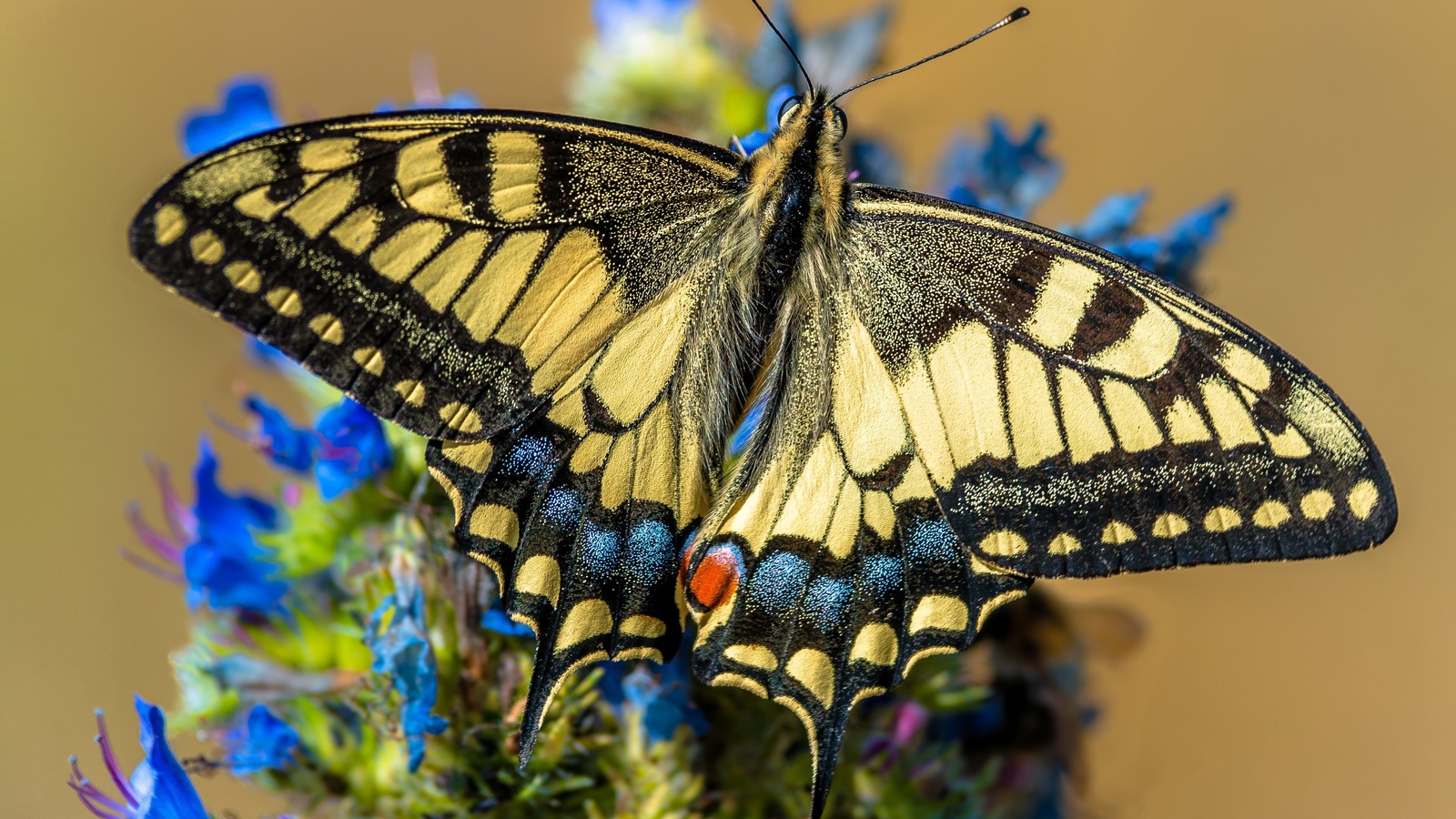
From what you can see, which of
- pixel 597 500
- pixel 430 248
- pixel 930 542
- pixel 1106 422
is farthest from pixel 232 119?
pixel 1106 422

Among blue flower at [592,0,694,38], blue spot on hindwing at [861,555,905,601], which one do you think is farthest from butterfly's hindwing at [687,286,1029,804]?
blue flower at [592,0,694,38]

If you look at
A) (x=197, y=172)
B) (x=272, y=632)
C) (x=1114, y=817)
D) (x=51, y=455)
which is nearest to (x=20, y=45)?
(x=51, y=455)

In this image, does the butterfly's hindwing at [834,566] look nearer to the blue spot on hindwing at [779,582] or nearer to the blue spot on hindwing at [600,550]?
the blue spot on hindwing at [779,582]

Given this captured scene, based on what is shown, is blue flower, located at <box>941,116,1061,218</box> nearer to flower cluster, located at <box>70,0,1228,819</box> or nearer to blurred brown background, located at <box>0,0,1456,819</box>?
flower cluster, located at <box>70,0,1228,819</box>

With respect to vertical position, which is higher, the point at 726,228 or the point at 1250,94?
the point at 1250,94

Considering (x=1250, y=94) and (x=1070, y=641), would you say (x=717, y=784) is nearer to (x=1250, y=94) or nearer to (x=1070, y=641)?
(x=1070, y=641)

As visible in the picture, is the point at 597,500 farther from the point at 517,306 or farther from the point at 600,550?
the point at 517,306
